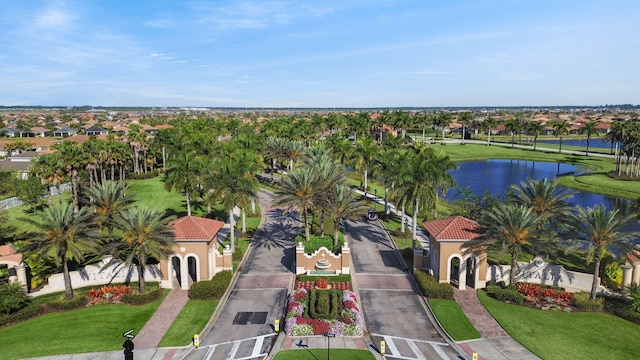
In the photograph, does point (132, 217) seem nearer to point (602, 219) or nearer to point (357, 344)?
point (357, 344)

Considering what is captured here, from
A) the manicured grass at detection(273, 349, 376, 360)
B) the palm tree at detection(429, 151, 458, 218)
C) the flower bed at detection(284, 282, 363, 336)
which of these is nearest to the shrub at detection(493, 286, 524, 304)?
the flower bed at detection(284, 282, 363, 336)

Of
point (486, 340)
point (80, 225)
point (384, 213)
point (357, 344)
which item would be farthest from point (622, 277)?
point (80, 225)

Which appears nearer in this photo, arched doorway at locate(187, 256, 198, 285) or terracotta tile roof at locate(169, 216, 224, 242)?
terracotta tile roof at locate(169, 216, 224, 242)

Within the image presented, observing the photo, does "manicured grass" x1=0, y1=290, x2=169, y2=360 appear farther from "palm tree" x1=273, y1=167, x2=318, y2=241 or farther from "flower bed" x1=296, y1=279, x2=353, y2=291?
"palm tree" x1=273, y1=167, x2=318, y2=241

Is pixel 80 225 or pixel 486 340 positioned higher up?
pixel 80 225

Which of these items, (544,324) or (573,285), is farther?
(573,285)
